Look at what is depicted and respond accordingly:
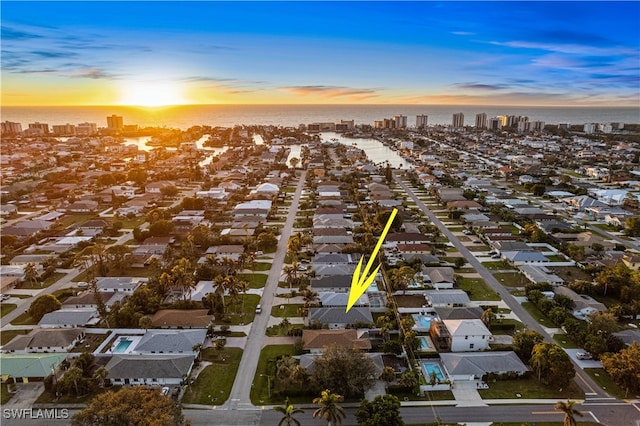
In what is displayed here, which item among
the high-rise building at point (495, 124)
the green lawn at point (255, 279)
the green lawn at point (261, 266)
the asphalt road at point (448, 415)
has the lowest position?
the asphalt road at point (448, 415)

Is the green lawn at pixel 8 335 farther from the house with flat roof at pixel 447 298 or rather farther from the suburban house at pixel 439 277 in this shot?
the suburban house at pixel 439 277

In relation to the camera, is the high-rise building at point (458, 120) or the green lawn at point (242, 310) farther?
the high-rise building at point (458, 120)

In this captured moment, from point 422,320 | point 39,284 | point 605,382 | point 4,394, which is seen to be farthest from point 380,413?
point 39,284

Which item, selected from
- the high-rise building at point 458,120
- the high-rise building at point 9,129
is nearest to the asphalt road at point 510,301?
the high-rise building at point 458,120

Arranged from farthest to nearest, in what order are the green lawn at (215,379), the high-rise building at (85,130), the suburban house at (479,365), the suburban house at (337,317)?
the high-rise building at (85,130) → the suburban house at (337,317) → the suburban house at (479,365) → the green lawn at (215,379)

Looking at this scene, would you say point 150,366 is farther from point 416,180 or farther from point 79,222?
point 416,180

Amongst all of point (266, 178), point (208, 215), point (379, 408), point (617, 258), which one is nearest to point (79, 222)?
point (208, 215)
